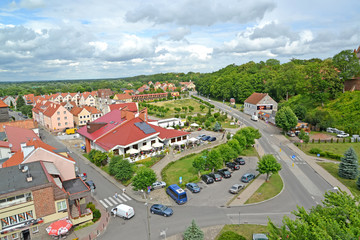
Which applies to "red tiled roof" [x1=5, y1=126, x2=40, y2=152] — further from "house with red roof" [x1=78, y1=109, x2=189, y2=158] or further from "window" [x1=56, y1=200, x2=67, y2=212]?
"window" [x1=56, y1=200, x2=67, y2=212]

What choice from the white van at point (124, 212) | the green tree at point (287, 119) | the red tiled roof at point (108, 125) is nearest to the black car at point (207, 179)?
the white van at point (124, 212)

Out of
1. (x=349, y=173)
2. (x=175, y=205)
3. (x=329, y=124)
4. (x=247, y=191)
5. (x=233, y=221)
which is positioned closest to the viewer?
(x=233, y=221)

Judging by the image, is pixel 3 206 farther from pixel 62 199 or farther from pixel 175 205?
pixel 175 205

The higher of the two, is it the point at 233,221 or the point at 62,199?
the point at 62,199

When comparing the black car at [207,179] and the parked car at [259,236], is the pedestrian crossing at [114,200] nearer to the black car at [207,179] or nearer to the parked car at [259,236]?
the black car at [207,179]

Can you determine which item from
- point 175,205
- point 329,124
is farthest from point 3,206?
point 329,124

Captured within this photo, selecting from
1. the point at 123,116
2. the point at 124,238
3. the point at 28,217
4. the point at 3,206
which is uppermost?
the point at 123,116

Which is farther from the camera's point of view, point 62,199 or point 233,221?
point 233,221
